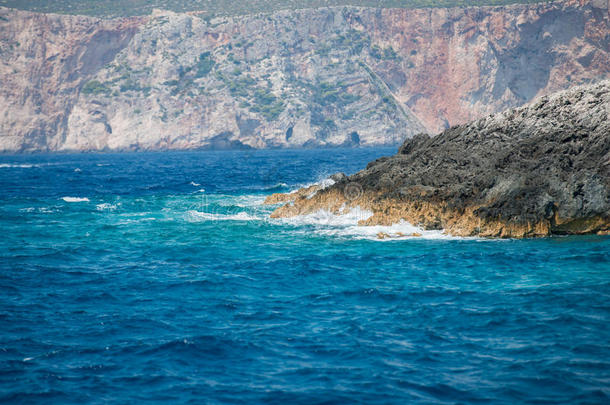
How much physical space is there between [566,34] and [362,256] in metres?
139

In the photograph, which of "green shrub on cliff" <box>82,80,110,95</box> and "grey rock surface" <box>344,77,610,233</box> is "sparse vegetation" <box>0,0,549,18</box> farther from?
"grey rock surface" <box>344,77,610,233</box>

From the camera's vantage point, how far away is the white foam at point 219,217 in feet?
97.8

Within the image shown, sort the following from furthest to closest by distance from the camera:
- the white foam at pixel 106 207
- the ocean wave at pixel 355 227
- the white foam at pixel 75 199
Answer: the white foam at pixel 75 199, the white foam at pixel 106 207, the ocean wave at pixel 355 227

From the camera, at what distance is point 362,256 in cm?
2009

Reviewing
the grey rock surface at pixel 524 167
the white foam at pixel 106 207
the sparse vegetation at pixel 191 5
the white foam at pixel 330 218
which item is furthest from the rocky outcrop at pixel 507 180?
the sparse vegetation at pixel 191 5

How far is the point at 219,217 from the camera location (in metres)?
30.6

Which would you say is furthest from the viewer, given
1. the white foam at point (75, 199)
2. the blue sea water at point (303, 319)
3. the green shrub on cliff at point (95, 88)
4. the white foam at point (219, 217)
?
the green shrub on cliff at point (95, 88)

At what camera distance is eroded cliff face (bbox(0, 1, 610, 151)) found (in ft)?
464

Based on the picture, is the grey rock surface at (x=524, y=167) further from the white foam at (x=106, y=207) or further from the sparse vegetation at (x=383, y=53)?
the sparse vegetation at (x=383, y=53)

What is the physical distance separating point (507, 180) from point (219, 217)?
14.5m

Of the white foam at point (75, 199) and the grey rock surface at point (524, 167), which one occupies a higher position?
the grey rock surface at point (524, 167)

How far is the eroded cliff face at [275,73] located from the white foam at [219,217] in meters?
111

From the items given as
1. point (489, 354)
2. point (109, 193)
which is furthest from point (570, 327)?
point (109, 193)

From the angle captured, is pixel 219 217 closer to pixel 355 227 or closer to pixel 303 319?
pixel 355 227
